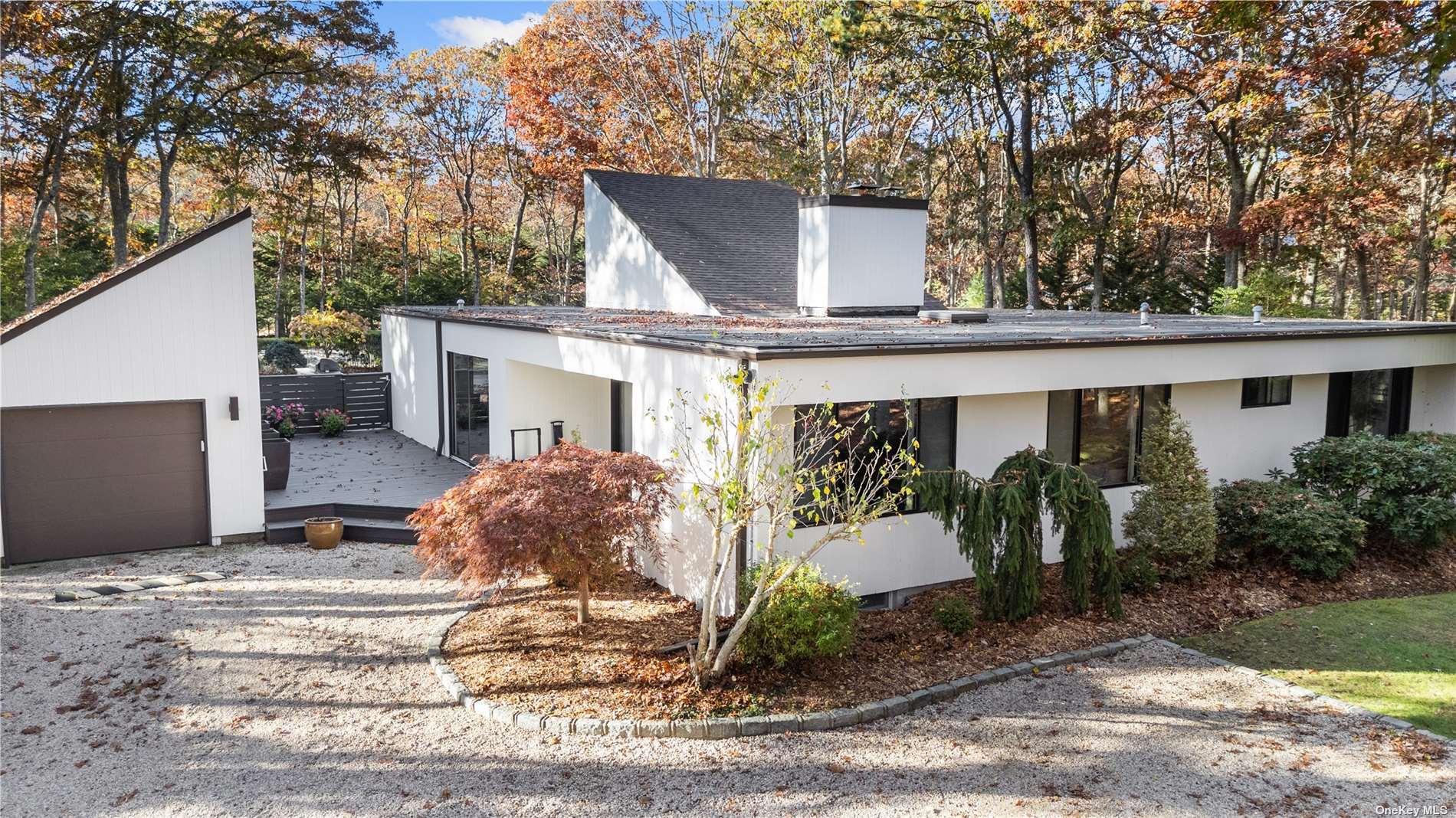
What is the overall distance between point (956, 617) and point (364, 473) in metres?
10.1

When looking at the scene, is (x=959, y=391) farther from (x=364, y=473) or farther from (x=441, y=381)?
(x=441, y=381)

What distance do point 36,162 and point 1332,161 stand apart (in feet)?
94.4

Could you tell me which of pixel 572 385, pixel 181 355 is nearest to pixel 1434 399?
pixel 572 385

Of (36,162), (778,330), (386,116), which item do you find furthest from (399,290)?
(778,330)

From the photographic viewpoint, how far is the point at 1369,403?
13.3 m

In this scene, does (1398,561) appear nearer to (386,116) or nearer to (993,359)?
(993,359)

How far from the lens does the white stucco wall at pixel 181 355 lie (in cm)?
995

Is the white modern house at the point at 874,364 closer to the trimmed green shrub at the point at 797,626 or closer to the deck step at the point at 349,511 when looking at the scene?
the trimmed green shrub at the point at 797,626

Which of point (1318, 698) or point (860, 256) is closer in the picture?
point (1318, 698)

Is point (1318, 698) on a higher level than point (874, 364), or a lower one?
lower

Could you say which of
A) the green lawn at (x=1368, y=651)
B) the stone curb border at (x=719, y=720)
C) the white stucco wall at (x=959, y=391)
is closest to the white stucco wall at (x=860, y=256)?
the white stucco wall at (x=959, y=391)

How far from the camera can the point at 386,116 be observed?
1221 inches

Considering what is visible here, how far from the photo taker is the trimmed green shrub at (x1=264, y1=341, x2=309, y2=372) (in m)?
22.1

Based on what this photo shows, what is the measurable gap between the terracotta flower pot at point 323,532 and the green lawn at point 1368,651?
383 inches
